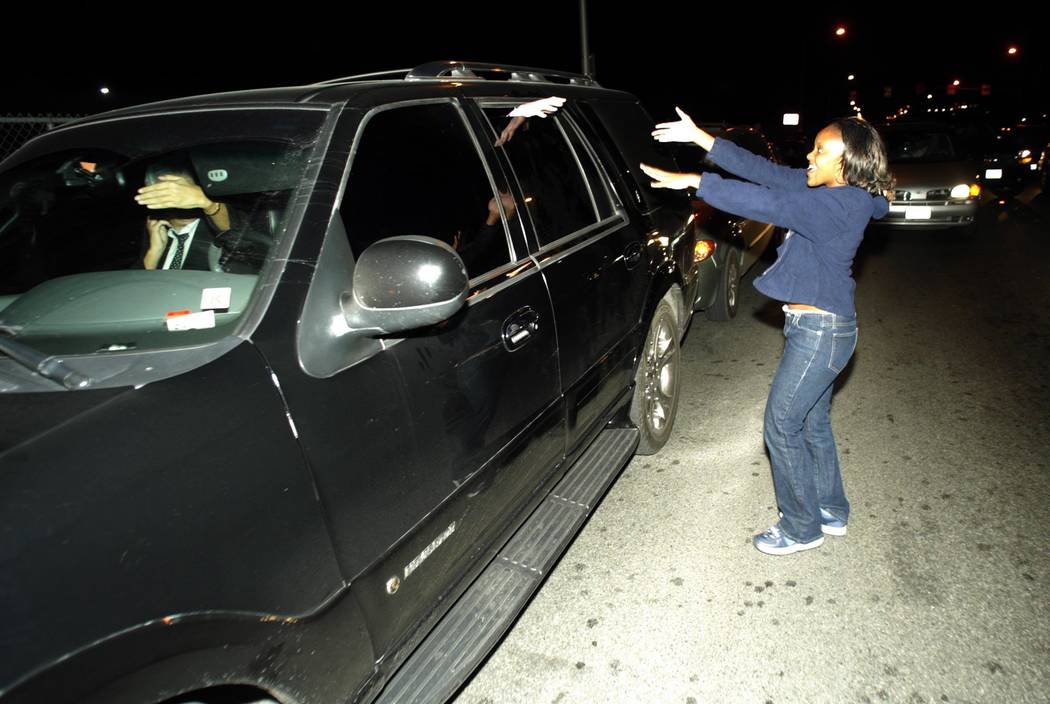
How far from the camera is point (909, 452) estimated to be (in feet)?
13.8

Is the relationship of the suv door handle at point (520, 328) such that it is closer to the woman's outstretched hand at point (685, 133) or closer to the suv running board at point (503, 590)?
the suv running board at point (503, 590)

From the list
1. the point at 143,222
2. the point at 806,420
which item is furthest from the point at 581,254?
the point at 143,222

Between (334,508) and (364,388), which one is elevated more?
(364,388)

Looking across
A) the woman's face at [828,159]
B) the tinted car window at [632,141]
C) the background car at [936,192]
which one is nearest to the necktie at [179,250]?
the tinted car window at [632,141]

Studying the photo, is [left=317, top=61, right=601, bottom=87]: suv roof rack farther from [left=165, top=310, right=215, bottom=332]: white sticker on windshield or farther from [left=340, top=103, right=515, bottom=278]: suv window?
[left=165, top=310, right=215, bottom=332]: white sticker on windshield

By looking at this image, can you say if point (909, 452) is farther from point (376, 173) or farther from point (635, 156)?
point (376, 173)

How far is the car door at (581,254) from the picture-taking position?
2.85 meters

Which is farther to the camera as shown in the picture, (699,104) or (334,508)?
(699,104)

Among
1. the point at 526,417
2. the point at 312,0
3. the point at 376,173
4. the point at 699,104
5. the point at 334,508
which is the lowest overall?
the point at 699,104

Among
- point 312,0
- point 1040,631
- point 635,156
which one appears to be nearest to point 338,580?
point 1040,631

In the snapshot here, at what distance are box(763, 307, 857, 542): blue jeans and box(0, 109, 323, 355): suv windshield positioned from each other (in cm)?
207

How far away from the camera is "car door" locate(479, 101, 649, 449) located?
2.85 m

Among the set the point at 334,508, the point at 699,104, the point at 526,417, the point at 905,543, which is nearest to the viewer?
the point at 334,508

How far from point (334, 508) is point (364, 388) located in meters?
0.31
